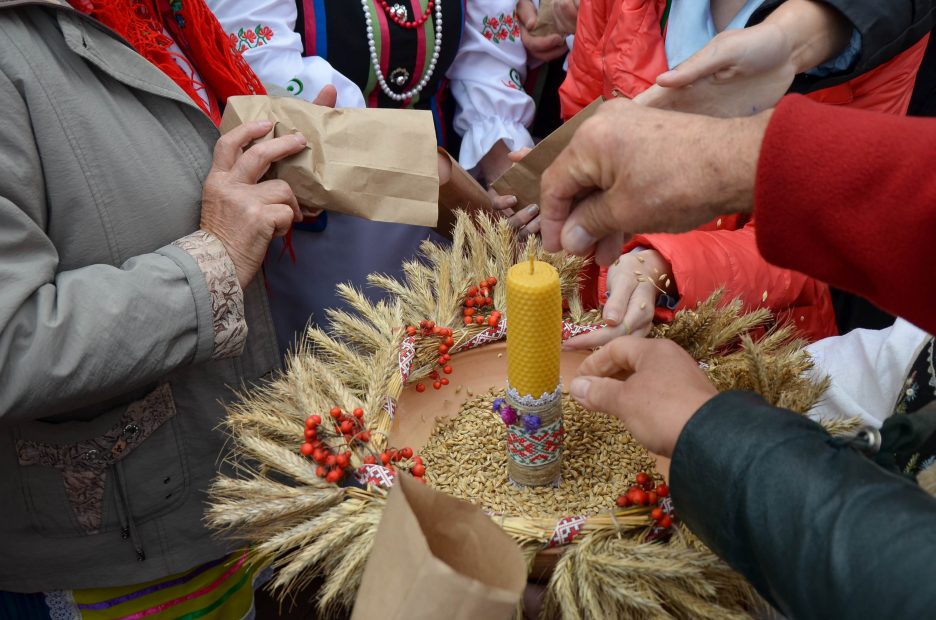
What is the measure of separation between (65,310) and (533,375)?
2.29 feet

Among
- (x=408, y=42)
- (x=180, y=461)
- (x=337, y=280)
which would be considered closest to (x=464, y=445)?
(x=180, y=461)

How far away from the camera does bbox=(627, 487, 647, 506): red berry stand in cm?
89

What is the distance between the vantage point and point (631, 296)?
1.29 metres

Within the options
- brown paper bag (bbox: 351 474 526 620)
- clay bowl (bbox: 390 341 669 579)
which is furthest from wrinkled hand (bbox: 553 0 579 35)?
brown paper bag (bbox: 351 474 526 620)

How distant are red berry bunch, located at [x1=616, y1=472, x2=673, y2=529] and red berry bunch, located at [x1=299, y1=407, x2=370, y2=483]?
1.17 feet

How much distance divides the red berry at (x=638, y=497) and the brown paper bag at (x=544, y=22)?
1606 mm

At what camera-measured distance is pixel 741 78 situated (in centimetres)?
132

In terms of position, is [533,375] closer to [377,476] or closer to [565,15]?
[377,476]

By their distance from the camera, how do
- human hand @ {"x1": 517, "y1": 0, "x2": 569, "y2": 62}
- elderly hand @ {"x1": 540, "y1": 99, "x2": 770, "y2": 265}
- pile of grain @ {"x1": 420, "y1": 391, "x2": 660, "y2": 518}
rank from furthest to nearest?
human hand @ {"x1": 517, "y1": 0, "x2": 569, "y2": 62}
pile of grain @ {"x1": 420, "y1": 391, "x2": 660, "y2": 518}
elderly hand @ {"x1": 540, "y1": 99, "x2": 770, "y2": 265}

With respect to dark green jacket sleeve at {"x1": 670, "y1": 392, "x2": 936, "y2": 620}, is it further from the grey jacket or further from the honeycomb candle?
the grey jacket

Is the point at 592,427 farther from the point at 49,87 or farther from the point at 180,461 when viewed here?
the point at 49,87

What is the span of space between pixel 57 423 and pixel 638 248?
116 cm

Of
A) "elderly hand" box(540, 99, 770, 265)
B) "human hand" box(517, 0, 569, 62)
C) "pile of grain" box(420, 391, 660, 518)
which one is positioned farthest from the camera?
"human hand" box(517, 0, 569, 62)

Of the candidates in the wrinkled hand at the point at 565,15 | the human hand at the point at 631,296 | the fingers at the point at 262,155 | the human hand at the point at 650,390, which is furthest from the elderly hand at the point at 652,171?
the wrinkled hand at the point at 565,15
